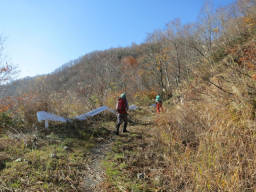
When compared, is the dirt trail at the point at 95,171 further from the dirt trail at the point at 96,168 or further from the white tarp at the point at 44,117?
the white tarp at the point at 44,117

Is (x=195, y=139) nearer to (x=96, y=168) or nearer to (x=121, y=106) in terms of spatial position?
(x=96, y=168)

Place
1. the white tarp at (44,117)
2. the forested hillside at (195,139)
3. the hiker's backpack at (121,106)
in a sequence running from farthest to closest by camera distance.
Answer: the hiker's backpack at (121,106) < the white tarp at (44,117) < the forested hillside at (195,139)

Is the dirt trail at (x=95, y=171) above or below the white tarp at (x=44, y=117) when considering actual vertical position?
below

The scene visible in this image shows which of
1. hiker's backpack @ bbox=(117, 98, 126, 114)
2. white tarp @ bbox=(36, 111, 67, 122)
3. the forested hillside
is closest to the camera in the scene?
the forested hillside

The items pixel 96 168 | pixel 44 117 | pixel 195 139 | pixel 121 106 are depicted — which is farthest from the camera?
pixel 121 106

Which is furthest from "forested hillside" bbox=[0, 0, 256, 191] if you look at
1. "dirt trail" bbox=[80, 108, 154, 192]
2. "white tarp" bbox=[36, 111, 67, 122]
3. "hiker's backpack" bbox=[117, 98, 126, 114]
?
"hiker's backpack" bbox=[117, 98, 126, 114]

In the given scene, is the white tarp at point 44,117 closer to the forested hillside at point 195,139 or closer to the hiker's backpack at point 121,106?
the forested hillside at point 195,139

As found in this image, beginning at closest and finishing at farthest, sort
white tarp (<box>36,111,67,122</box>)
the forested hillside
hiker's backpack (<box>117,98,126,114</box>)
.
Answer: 1. the forested hillside
2. white tarp (<box>36,111,67,122</box>)
3. hiker's backpack (<box>117,98,126,114</box>)

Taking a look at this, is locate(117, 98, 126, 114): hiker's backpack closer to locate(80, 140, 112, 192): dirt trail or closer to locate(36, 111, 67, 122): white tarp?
locate(80, 140, 112, 192): dirt trail

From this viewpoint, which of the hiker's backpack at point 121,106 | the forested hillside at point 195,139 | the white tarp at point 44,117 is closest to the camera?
the forested hillside at point 195,139

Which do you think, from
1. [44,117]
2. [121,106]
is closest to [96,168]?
[121,106]

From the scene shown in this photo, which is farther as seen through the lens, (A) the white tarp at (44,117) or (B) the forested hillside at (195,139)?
(A) the white tarp at (44,117)

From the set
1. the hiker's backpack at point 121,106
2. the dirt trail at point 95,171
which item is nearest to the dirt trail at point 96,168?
the dirt trail at point 95,171

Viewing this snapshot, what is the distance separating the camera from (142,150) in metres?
3.55
